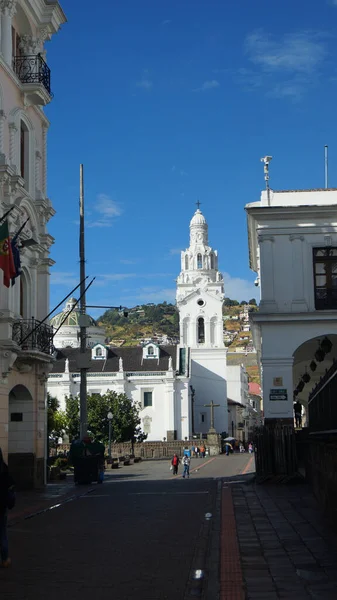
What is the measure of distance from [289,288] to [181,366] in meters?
61.0

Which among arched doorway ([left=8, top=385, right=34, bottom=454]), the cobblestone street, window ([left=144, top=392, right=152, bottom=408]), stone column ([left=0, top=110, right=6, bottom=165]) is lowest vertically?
the cobblestone street

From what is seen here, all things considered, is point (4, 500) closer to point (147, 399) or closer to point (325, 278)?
Answer: point (325, 278)

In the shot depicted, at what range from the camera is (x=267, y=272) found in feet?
88.8

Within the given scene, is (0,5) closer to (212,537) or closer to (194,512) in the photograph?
(194,512)

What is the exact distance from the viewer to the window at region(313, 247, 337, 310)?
27.0 m

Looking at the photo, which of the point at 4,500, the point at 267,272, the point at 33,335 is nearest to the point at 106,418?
the point at 267,272

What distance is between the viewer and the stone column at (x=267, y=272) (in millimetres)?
26828

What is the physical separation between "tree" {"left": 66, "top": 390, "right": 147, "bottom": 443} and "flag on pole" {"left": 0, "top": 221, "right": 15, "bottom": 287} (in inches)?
1993

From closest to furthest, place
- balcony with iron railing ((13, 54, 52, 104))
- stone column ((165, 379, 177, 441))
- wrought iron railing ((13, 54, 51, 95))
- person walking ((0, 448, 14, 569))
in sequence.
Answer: person walking ((0, 448, 14, 569))
balcony with iron railing ((13, 54, 52, 104))
wrought iron railing ((13, 54, 51, 95))
stone column ((165, 379, 177, 441))

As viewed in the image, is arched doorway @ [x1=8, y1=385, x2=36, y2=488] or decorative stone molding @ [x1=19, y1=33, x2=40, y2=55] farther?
decorative stone molding @ [x1=19, y1=33, x2=40, y2=55]

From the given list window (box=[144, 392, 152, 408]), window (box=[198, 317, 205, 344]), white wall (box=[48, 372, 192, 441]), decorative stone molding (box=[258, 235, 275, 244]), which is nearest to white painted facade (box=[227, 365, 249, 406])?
window (box=[198, 317, 205, 344])

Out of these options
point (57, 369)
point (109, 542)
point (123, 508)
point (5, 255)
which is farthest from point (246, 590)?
point (57, 369)

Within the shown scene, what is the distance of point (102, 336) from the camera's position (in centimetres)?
9919

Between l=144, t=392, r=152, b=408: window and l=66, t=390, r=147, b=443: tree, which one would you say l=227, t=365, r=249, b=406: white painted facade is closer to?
l=144, t=392, r=152, b=408: window
